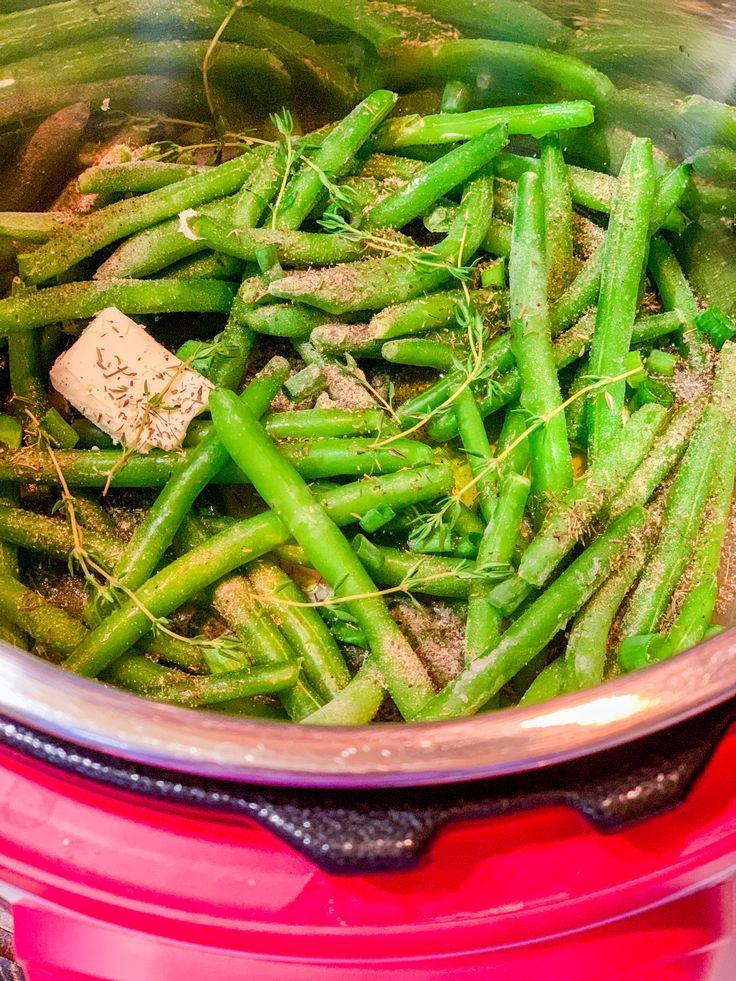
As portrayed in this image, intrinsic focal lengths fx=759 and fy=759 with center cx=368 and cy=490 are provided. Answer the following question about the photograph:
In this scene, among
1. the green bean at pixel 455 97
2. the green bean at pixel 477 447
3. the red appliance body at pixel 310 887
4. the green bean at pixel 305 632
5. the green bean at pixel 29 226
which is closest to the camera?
the red appliance body at pixel 310 887

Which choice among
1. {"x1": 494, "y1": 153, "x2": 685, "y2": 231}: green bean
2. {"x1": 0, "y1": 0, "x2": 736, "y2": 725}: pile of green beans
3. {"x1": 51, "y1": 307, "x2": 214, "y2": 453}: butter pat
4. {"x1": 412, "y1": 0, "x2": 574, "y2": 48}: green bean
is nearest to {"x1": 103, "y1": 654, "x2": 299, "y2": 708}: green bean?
{"x1": 0, "y1": 0, "x2": 736, "y2": 725}: pile of green beans

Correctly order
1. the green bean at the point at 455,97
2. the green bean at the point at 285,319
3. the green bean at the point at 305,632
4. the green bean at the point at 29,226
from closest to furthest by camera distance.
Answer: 1. the green bean at the point at 305,632
2. the green bean at the point at 285,319
3. the green bean at the point at 29,226
4. the green bean at the point at 455,97

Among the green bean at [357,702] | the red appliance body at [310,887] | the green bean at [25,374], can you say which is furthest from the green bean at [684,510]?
the green bean at [25,374]

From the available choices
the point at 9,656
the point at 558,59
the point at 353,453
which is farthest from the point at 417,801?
the point at 558,59

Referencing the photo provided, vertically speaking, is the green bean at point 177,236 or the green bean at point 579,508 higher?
the green bean at point 177,236

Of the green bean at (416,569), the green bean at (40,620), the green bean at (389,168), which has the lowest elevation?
the green bean at (40,620)

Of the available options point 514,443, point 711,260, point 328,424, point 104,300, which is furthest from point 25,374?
point 711,260

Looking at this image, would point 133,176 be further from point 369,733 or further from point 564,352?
point 369,733

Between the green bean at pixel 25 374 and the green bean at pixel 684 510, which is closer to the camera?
the green bean at pixel 684 510

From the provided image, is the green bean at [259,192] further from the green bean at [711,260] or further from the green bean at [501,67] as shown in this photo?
the green bean at [711,260]
